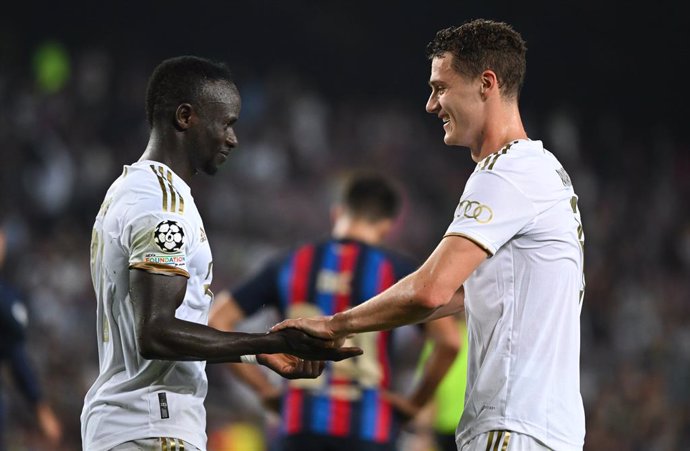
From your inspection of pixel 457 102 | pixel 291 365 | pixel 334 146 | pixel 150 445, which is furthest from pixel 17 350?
Answer: pixel 334 146

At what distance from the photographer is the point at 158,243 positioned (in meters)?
3.03

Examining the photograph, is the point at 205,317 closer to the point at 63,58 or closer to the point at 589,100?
the point at 63,58

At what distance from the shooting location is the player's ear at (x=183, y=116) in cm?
342

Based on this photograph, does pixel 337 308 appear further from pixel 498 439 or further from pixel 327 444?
pixel 498 439

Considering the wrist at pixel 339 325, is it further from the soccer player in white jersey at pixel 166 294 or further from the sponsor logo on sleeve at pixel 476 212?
the sponsor logo on sleeve at pixel 476 212

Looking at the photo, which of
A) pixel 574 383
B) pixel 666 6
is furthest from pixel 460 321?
pixel 666 6

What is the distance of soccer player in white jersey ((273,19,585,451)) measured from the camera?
124 inches

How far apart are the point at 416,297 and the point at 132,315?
903 millimetres

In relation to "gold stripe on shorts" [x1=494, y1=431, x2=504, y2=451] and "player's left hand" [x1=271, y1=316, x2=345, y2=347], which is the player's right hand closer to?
"player's left hand" [x1=271, y1=316, x2=345, y2=347]

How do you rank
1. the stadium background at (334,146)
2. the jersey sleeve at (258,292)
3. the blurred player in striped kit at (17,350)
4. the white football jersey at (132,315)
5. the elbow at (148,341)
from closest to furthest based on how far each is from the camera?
the elbow at (148,341) → the white football jersey at (132,315) → the jersey sleeve at (258,292) → the blurred player in striped kit at (17,350) → the stadium background at (334,146)

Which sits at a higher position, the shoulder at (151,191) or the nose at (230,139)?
the nose at (230,139)

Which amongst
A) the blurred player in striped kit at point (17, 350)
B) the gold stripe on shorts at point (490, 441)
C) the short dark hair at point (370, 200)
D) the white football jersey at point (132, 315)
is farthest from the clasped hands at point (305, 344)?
the blurred player in striped kit at point (17, 350)

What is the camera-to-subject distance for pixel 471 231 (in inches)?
123

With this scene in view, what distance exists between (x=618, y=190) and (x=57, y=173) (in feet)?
26.6
